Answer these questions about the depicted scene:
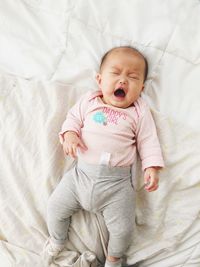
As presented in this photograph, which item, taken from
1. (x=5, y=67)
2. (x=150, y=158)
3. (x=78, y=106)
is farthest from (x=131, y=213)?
(x=5, y=67)

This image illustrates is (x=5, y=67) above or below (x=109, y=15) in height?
below

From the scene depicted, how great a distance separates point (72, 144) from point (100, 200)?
171 mm

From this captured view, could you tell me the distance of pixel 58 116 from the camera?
119 centimetres

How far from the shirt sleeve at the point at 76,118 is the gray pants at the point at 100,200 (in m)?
0.10

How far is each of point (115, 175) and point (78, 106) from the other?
236 mm

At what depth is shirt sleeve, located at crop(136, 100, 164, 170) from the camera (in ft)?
3.59

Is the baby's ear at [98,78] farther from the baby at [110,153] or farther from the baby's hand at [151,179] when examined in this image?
the baby's hand at [151,179]

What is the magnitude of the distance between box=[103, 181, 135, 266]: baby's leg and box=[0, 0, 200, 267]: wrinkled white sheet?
5 cm

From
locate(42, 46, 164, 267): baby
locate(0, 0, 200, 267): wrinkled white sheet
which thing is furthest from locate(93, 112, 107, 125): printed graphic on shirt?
locate(0, 0, 200, 267): wrinkled white sheet

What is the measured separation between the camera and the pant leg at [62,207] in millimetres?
1106

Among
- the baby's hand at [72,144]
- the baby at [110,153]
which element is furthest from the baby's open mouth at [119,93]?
the baby's hand at [72,144]

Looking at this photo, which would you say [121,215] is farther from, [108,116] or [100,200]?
[108,116]

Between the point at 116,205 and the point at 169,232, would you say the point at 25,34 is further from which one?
the point at 169,232

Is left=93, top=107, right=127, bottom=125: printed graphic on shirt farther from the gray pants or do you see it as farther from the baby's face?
the gray pants
